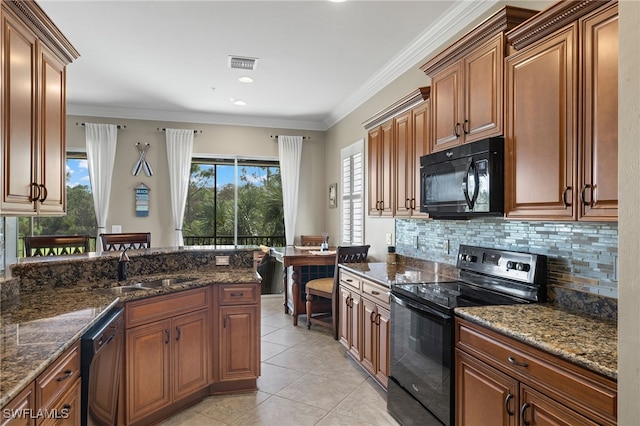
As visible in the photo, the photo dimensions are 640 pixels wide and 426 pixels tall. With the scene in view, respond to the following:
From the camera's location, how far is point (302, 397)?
2.87 m

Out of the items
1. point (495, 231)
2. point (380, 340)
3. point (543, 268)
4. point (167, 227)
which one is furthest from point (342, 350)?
point (167, 227)

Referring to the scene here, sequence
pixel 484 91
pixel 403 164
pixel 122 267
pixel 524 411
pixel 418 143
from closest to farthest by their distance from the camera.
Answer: pixel 524 411
pixel 484 91
pixel 122 267
pixel 418 143
pixel 403 164

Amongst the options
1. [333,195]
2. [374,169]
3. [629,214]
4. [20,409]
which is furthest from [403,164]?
[333,195]

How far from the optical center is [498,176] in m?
2.08

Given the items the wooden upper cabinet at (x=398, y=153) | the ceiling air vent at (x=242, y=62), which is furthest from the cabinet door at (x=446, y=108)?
the ceiling air vent at (x=242, y=62)

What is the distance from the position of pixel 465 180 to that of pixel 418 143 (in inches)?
31.6

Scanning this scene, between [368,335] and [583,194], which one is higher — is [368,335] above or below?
below

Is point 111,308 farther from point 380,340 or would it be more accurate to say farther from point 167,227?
point 167,227

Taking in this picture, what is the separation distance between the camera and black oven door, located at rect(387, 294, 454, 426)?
6.61ft

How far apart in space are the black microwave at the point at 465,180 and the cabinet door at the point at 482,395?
83 cm

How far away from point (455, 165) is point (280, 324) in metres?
3.21

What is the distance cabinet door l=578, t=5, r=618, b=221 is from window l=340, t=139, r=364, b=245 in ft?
11.0

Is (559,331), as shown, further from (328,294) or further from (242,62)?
(242,62)

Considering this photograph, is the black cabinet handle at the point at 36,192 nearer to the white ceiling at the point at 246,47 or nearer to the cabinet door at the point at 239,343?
the cabinet door at the point at 239,343
